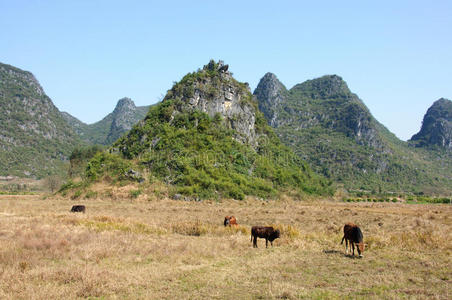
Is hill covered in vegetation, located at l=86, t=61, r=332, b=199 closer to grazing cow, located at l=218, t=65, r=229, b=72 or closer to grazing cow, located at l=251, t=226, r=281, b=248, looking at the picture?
grazing cow, located at l=218, t=65, r=229, b=72

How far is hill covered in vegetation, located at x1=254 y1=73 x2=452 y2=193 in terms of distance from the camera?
452 feet

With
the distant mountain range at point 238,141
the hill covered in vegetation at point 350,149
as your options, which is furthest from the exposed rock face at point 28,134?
the hill covered in vegetation at point 350,149

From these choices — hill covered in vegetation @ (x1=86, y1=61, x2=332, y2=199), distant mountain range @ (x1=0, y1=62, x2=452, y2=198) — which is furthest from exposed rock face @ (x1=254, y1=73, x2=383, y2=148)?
hill covered in vegetation @ (x1=86, y1=61, x2=332, y2=199)

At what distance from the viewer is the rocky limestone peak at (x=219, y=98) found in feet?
246

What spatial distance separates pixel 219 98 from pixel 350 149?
97391 mm

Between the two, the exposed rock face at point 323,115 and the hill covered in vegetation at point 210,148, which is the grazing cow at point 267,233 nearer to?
the hill covered in vegetation at point 210,148

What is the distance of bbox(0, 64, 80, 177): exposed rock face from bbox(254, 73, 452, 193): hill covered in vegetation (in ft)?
358

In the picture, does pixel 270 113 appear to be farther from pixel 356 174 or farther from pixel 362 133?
pixel 356 174

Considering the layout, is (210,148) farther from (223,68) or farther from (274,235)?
(274,235)

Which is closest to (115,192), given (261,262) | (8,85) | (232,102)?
(232,102)

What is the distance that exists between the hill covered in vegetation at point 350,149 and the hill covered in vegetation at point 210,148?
61939 millimetres

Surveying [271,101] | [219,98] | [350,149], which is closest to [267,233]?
[219,98]

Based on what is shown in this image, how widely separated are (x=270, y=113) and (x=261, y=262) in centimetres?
17517

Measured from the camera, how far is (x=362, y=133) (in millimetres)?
164625
